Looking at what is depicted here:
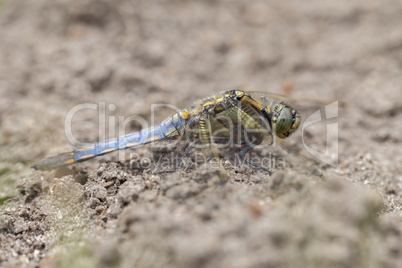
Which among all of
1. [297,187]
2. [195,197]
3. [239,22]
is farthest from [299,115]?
[239,22]

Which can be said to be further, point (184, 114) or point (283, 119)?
point (184, 114)

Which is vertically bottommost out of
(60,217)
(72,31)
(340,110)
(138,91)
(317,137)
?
(60,217)

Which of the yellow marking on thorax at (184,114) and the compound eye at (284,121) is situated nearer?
the compound eye at (284,121)

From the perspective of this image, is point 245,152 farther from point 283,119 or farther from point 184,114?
point 184,114

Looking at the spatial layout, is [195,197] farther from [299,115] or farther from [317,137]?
[317,137]

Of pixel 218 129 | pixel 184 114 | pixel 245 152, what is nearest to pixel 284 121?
pixel 245 152

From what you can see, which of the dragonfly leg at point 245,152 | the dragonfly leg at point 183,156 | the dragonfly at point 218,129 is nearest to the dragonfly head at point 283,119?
the dragonfly at point 218,129

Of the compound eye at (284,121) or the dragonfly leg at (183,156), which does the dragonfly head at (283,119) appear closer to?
the compound eye at (284,121)
